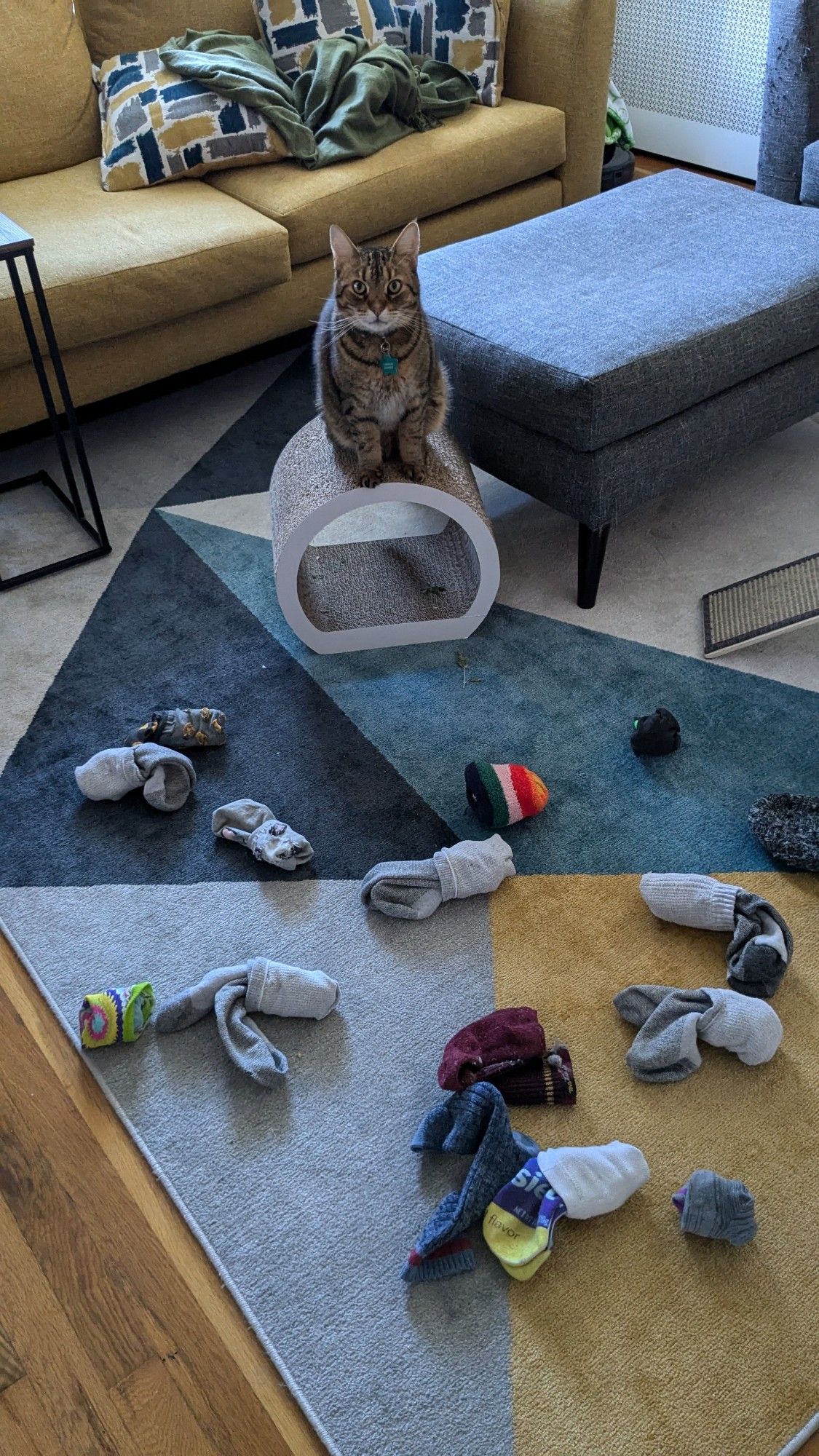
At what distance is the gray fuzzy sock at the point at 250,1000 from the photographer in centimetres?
140

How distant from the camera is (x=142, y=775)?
1.73 m

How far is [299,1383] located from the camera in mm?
1126

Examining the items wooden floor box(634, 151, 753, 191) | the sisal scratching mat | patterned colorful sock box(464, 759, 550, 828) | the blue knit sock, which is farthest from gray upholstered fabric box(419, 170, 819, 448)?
wooden floor box(634, 151, 753, 191)

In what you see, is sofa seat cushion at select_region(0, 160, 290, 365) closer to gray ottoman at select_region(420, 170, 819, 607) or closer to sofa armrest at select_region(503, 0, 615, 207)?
gray ottoman at select_region(420, 170, 819, 607)

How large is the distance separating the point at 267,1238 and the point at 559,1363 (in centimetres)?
33

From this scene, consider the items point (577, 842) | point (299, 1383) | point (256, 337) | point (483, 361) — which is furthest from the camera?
point (256, 337)

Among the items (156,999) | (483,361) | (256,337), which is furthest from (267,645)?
(256,337)

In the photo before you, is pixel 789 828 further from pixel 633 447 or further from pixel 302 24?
pixel 302 24

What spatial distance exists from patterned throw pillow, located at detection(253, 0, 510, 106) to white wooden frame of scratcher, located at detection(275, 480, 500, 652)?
155 centimetres

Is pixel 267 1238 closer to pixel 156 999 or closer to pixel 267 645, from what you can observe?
pixel 156 999

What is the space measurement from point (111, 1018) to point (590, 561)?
1140 millimetres

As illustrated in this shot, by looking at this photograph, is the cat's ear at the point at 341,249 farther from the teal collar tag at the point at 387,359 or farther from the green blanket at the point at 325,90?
the green blanket at the point at 325,90

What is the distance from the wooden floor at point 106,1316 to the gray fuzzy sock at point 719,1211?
198 millimetres

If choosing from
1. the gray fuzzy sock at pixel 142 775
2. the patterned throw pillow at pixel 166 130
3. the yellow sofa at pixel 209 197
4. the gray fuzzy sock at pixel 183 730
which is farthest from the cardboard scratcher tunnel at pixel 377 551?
the patterned throw pillow at pixel 166 130
